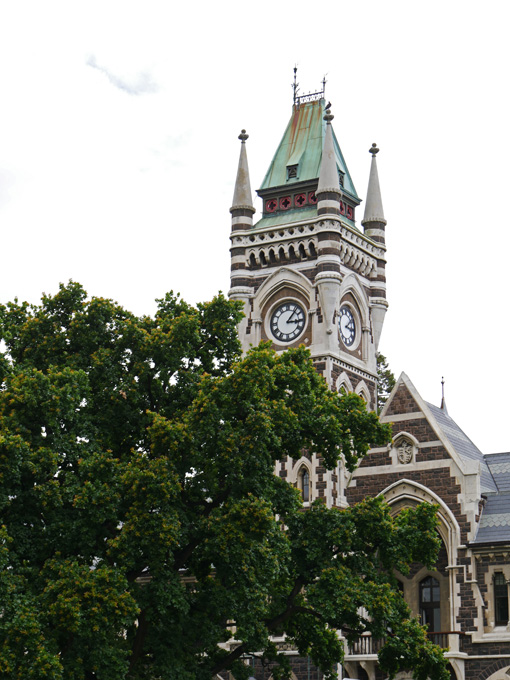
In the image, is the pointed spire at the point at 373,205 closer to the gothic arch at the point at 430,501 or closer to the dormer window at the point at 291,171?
the dormer window at the point at 291,171

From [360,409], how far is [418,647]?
6070 mm

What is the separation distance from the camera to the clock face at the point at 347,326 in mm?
53500

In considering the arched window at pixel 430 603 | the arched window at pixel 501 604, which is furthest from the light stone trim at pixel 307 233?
the arched window at pixel 501 604

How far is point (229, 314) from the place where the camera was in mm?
31281

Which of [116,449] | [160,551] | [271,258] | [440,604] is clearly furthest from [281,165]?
[160,551]

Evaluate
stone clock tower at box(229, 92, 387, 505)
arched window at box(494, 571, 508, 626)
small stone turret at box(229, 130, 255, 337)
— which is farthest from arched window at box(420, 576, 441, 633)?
small stone turret at box(229, 130, 255, 337)

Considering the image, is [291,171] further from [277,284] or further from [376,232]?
[277,284]

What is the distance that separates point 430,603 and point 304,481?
440 inches

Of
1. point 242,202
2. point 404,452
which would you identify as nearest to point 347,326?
point 242,202

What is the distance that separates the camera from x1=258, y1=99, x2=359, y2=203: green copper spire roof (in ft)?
187

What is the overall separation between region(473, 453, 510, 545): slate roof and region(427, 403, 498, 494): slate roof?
0.28 meters

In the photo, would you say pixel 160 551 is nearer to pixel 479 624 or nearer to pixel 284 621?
pixel 284 621

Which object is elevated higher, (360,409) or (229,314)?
(229,314)

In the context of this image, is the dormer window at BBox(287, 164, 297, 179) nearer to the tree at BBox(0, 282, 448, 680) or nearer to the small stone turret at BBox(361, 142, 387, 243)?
the small stone turret at BBox(361, 142, 387, 243)
